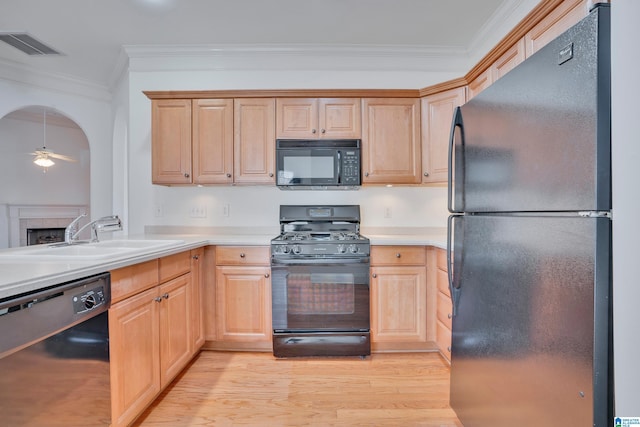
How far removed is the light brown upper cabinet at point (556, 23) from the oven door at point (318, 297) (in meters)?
1.75

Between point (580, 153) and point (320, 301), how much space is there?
Answer: 5.86 feet

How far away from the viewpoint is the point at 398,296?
2.25 metres

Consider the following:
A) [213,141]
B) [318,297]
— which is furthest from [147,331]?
[213,141]

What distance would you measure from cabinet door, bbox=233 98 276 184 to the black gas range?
2.37ft

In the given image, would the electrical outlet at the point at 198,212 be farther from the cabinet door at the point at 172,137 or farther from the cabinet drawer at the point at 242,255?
the cabinet drawer at the point at 242,255

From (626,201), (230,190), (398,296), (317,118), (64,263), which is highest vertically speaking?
(317,118)

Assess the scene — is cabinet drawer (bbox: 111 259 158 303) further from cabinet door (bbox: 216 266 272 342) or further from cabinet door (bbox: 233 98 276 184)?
cabinet door (bbox: 233 98 276 184)

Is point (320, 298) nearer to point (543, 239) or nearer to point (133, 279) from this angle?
point (133, 279)

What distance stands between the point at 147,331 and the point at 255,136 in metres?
1.66

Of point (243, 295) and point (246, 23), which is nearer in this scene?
point (243, 295)

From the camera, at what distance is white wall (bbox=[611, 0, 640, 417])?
0.64 metres

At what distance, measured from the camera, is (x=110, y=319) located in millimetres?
1265

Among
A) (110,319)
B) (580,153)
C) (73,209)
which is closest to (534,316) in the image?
(580,153)

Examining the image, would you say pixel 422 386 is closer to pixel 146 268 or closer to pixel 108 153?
pixel 146 268
